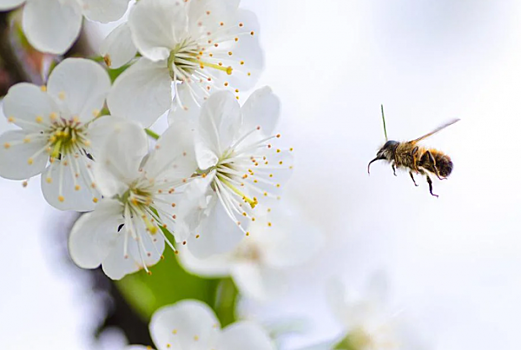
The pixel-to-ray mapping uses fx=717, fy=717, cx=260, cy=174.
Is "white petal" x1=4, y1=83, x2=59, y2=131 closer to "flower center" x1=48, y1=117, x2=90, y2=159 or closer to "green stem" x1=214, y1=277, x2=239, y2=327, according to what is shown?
Result: "flower center" x1=48, y1=117, x2=90, y2=159

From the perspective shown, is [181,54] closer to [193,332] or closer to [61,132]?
[61,132]

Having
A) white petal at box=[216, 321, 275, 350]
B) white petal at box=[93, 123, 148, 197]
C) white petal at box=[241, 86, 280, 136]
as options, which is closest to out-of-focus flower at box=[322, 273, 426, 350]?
white petal at box=[216, 321, 275, 350]

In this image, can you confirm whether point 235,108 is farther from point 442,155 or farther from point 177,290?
point 177,290

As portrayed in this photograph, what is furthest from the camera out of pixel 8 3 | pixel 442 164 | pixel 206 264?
pixel 206 264

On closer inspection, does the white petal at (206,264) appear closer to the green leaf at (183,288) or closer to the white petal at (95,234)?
the green leaf at (183,288)

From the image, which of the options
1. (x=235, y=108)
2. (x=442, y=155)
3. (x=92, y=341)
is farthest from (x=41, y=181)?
(x=442, y=155)

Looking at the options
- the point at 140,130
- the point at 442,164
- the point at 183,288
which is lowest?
the point at 183,288

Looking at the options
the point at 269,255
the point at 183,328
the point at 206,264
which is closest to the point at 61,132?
the point at 183,328

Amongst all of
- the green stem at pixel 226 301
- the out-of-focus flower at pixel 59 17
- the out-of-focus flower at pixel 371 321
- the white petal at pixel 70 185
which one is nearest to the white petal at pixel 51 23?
the out-of-focus flower at pixel 59 17
